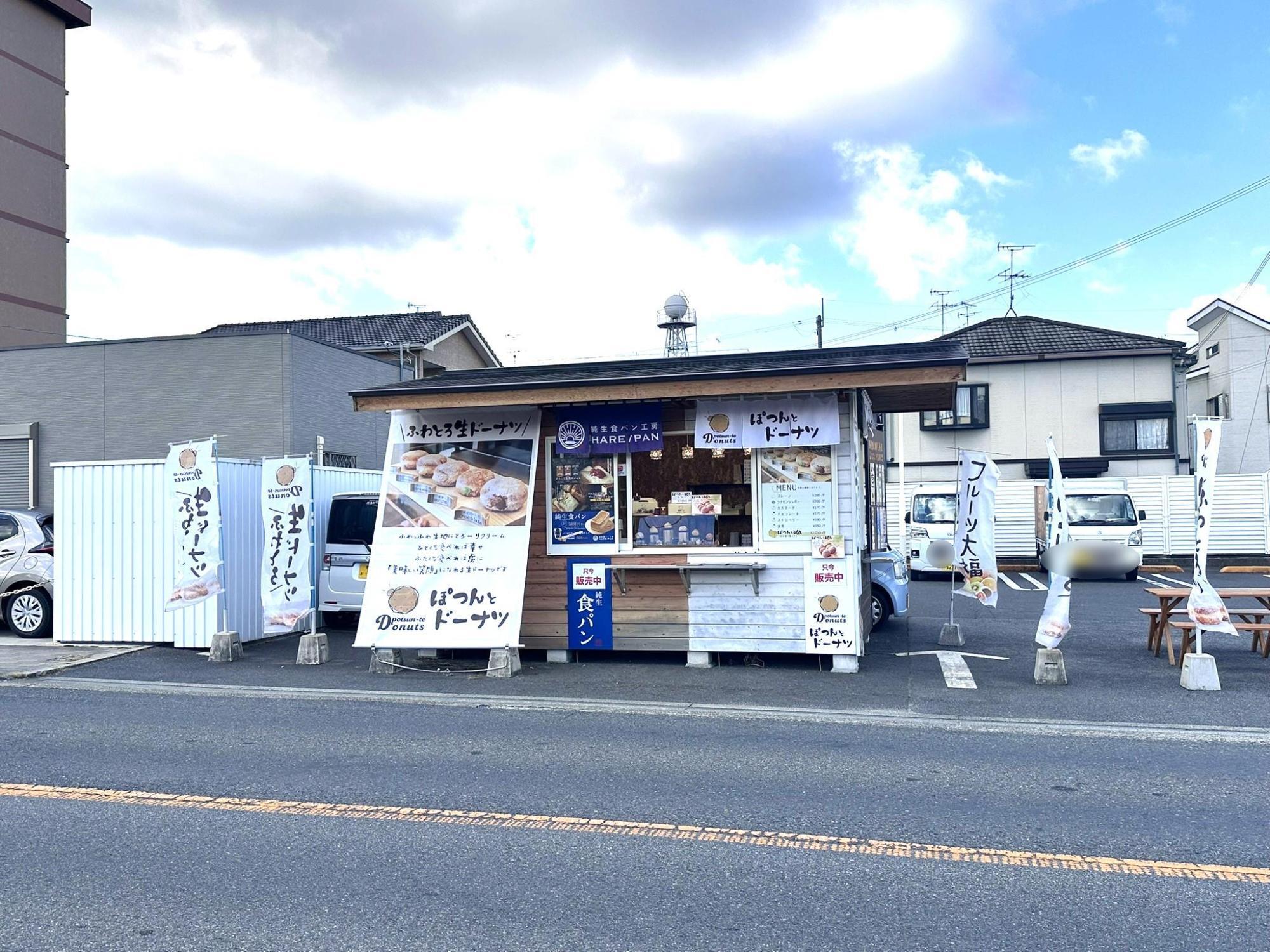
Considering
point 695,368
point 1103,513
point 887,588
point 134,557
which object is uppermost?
point 695,368

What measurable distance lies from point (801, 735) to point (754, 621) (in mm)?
2948

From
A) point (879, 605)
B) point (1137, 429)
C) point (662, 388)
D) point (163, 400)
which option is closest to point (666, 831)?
point (662, 388)

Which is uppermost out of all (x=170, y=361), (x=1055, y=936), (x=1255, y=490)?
(x=170, y=361)

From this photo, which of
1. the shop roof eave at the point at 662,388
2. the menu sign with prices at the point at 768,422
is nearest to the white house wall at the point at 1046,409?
the menu sign with prices at the point at 768,422

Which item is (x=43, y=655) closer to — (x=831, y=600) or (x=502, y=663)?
(x=502, y=663)

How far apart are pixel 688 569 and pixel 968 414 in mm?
22489

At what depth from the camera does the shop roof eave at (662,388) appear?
32.2 feet

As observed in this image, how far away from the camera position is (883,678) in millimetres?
10344

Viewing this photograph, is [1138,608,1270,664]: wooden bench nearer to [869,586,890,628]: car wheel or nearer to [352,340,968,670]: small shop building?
[869,586,890,628]: car wheel

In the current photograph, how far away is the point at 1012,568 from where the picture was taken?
85.6ft

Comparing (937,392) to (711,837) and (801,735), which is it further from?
(711,837)

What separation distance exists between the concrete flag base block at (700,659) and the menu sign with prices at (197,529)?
5579 mm

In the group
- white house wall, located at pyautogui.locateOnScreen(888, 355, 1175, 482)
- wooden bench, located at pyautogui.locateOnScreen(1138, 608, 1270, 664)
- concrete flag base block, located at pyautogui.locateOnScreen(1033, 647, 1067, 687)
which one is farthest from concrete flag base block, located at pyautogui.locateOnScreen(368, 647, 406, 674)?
white house wall, located at pyautogui.locateOnScreen(888, 355, 1175, 482)

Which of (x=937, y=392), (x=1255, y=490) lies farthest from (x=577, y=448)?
(x=1255, y=490)
